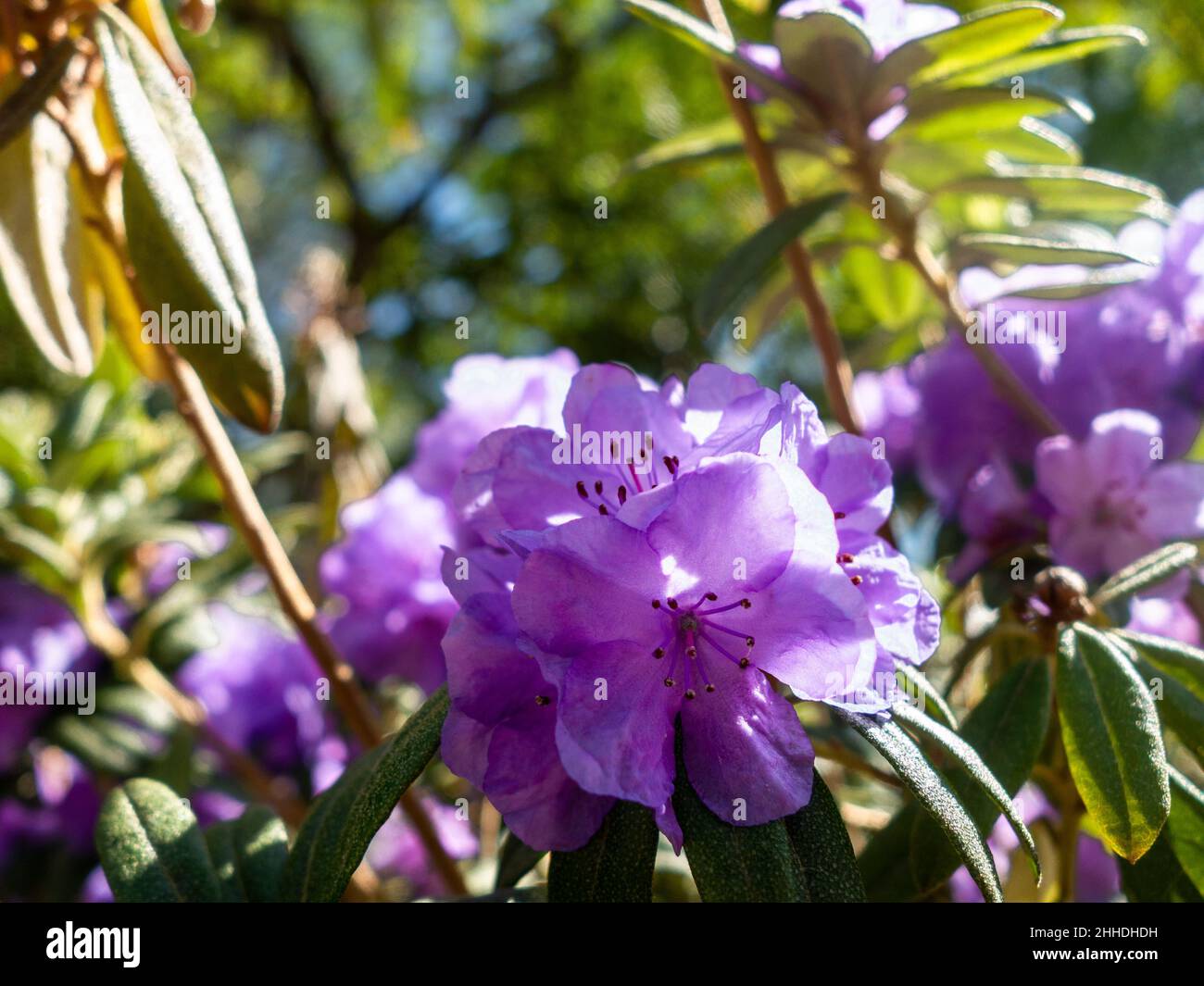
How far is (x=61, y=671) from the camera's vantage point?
1.14m

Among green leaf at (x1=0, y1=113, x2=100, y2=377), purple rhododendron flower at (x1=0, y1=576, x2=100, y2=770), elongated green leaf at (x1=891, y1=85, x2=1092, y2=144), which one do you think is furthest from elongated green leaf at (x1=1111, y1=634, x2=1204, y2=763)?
purple rhododendron flower at (x1=0, y1=576, x2=100, y2=770)

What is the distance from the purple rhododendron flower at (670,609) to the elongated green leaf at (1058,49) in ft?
1.31

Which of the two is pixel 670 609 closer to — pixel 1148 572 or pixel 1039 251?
pixel 1148 572

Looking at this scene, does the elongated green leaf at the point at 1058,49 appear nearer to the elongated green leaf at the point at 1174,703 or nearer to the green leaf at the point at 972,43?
the green leaf at the point at 972,43

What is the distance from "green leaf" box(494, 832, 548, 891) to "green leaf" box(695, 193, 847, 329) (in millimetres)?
406

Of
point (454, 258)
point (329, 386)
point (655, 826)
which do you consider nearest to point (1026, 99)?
point (655, 826)

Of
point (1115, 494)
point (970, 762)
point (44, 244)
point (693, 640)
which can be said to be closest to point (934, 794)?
point (970, 762)

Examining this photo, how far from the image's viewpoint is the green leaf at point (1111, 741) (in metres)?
0.60

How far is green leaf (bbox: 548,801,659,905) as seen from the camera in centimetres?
55

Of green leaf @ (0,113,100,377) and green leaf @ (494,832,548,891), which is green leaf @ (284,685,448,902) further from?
green leaf @ (0,113,100,377)

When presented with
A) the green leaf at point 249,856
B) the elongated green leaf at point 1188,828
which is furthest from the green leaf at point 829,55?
the green leaf at point 249,856

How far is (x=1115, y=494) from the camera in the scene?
836 millimetres

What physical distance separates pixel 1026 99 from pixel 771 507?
20.6 inches

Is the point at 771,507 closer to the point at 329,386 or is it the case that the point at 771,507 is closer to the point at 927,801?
the point at 927,801
